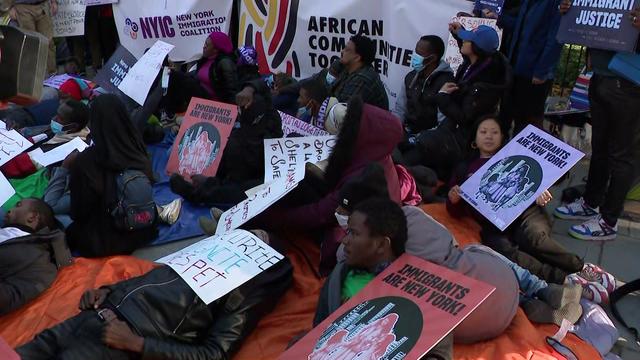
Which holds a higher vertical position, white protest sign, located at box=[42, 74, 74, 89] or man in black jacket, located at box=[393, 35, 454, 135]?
man in black jacket, located at box=[393, 35, 454, 135]

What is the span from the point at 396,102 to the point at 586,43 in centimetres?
217

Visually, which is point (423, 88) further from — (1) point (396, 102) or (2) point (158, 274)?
(2) point (158, 274)

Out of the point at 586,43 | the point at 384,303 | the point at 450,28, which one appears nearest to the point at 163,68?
the point at 450,28

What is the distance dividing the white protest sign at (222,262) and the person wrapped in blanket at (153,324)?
0.08 meters

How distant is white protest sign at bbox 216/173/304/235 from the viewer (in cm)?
355

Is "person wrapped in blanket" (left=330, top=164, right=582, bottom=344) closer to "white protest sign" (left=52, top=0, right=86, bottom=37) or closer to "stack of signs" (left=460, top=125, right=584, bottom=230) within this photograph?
"stack of signs" (left=460, top=125, right=584, bottom=230)

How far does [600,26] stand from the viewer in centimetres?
405

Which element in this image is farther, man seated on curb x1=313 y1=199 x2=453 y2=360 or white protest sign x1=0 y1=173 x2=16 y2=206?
white protest sign x1=0 y1=173 x2=16 y2=206

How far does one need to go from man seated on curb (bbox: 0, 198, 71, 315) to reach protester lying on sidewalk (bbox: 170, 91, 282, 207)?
1311 mm

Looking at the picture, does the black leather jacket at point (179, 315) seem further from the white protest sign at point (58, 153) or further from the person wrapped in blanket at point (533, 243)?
the white protest sign at point (58, 153)

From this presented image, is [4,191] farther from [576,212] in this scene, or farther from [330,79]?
[576,212]

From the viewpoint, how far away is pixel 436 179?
5027 mm

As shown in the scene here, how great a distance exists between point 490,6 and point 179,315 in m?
4.18

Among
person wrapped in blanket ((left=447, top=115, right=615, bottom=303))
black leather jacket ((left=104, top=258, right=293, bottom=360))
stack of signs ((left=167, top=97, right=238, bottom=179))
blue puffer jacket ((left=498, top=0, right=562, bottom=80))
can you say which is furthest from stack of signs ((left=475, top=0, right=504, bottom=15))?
black leather jacket ((left=104, top=258, right=293, bottom=360))
